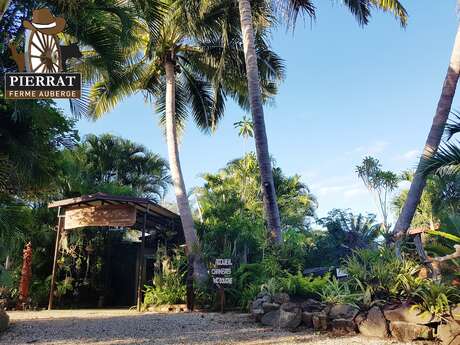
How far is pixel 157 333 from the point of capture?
712cm

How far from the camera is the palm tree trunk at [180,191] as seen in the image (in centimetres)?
1191

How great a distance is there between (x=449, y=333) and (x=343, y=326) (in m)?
1.66

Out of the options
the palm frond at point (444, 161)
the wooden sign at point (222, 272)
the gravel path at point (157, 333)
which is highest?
the palm frond at point (444, 161)

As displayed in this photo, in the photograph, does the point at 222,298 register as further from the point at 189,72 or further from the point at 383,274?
the point at 189,72

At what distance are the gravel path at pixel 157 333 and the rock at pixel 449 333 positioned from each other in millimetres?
681

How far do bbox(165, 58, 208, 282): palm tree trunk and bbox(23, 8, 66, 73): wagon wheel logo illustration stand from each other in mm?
7382

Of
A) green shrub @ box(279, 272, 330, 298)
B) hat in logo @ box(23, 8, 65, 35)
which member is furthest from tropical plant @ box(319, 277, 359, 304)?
hat in logo @ box(23, 8, 65, 35)

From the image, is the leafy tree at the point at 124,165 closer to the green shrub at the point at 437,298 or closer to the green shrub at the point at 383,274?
the green shrub at the point at 383,274

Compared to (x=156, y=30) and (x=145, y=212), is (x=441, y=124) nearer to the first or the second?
(x=156, y=30)

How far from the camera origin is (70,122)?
8.68 m

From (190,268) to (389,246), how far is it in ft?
18.9

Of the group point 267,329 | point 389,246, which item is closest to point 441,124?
point 389,246

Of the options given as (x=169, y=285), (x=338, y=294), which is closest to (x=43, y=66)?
(x=338, y=294)

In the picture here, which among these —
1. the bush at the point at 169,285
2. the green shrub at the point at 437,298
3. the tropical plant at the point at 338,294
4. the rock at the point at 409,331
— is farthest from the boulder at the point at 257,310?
the bush at the point at 169,285
